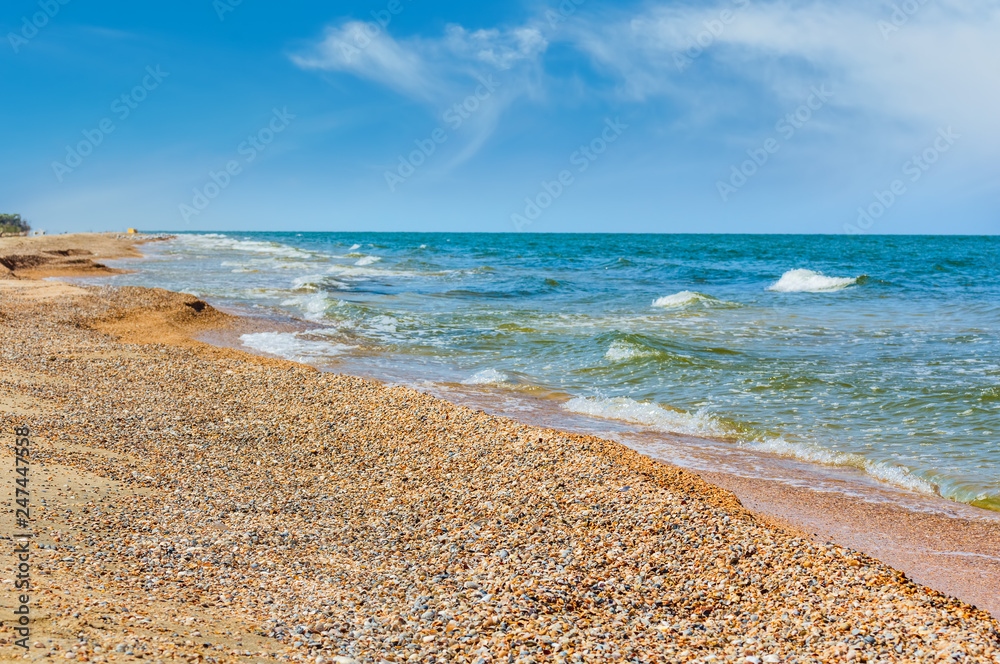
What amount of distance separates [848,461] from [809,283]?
27.9m

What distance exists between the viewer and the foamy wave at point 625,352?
1416 cm

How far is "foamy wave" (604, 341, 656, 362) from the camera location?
14.2 meters

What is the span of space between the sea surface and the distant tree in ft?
141

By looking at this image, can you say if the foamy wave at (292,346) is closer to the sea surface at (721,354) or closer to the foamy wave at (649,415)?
the sea surface at (721,354)

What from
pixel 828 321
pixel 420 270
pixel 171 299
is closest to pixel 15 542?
pixel 171 299

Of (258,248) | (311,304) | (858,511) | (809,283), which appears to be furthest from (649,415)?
(258,248)

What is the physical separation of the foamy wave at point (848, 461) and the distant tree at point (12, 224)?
7243 cm

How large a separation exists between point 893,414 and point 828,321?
10.9 meters

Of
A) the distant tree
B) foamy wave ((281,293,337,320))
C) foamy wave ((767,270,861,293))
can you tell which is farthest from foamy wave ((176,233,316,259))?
foamy wave ((767,270,861,293))

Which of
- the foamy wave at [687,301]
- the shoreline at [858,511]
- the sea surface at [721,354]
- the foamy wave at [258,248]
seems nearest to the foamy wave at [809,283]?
the sea surface at [721,354]

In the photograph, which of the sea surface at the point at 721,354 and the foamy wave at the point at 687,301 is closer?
the sea surface at the point at 721,354

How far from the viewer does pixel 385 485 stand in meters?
6.97

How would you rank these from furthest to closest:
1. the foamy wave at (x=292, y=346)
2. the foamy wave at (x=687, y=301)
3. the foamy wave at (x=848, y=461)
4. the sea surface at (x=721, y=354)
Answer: the foamy wave at (x=687, y=301), the foamy wave at (x=292, y=346), the sea surface at (x=721, y=354), the foamy wave at (x=848, y=461)

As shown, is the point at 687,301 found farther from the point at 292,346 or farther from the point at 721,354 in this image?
the point at 292,346
